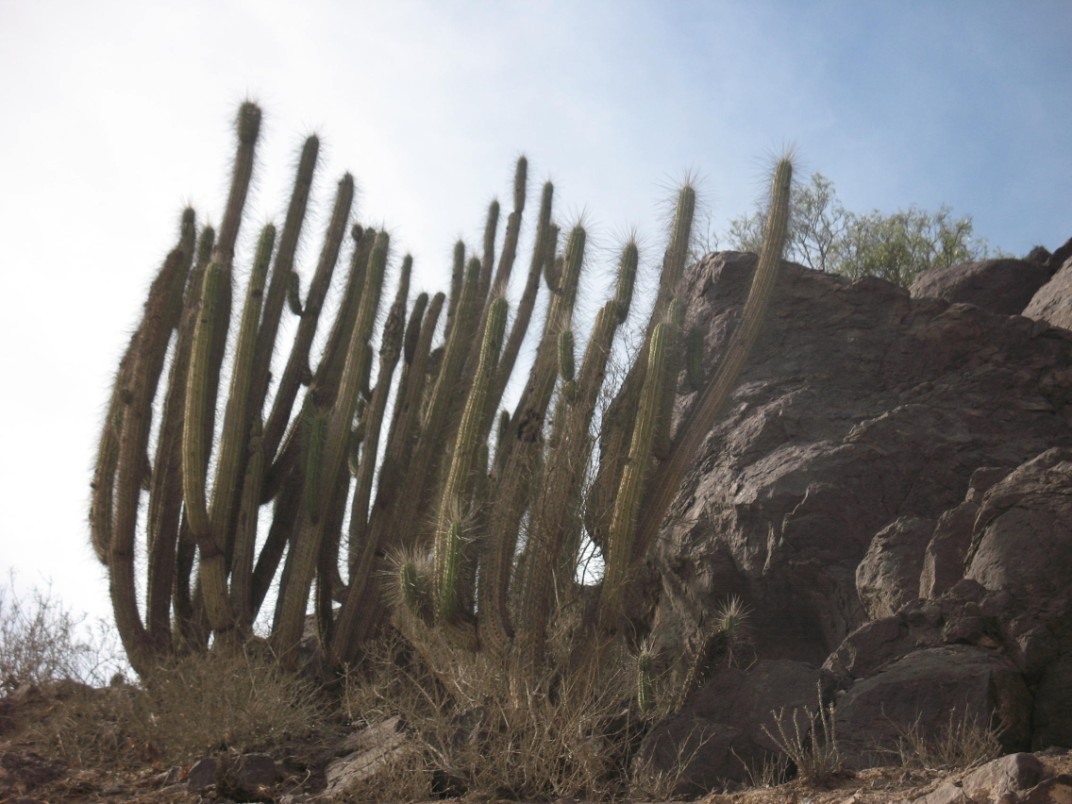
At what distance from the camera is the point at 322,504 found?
10188mm

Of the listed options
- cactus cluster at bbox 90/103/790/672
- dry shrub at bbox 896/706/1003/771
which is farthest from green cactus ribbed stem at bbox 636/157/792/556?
dry shrub at bbox 896/706/1003/771

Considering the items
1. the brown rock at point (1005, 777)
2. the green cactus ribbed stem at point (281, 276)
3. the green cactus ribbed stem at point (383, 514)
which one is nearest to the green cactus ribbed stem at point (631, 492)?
the brown rock at point (1005, 777)

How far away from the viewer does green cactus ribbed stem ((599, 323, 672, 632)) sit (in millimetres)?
7723

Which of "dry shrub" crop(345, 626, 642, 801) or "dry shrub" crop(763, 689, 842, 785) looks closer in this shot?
"dry shrub" crop(763, 689, 842, 785)

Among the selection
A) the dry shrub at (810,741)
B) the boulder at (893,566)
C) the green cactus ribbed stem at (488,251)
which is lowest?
the dry shrub at (810,741)

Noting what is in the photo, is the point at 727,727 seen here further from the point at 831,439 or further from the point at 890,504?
the point at 831,439

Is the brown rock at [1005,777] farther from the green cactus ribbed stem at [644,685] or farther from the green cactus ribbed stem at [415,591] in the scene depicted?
the green cactus ribbed stem at [415,591]

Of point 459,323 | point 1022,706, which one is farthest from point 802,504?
point 459,323

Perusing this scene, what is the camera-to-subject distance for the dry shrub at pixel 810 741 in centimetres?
588

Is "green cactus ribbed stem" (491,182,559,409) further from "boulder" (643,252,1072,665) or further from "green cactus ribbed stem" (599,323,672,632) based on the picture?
"green cactus ribbed stem" (599,323,672,632)

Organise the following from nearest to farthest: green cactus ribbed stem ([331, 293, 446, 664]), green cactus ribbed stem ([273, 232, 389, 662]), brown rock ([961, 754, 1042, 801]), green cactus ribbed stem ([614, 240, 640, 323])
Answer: brown rock ([961, 754, 1042, 801]) → green cactus ribbed stem ([614, 240, 640, 323]) → green cactus ribbed stem ([273, 232, 389, 662]) → green cactus ribbed stem ([331, 293, 446, 664])

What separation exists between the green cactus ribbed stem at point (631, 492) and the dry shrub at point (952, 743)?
212cm

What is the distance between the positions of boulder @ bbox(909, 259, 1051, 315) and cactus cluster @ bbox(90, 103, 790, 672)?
3501 mm

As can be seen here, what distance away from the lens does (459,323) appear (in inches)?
424
